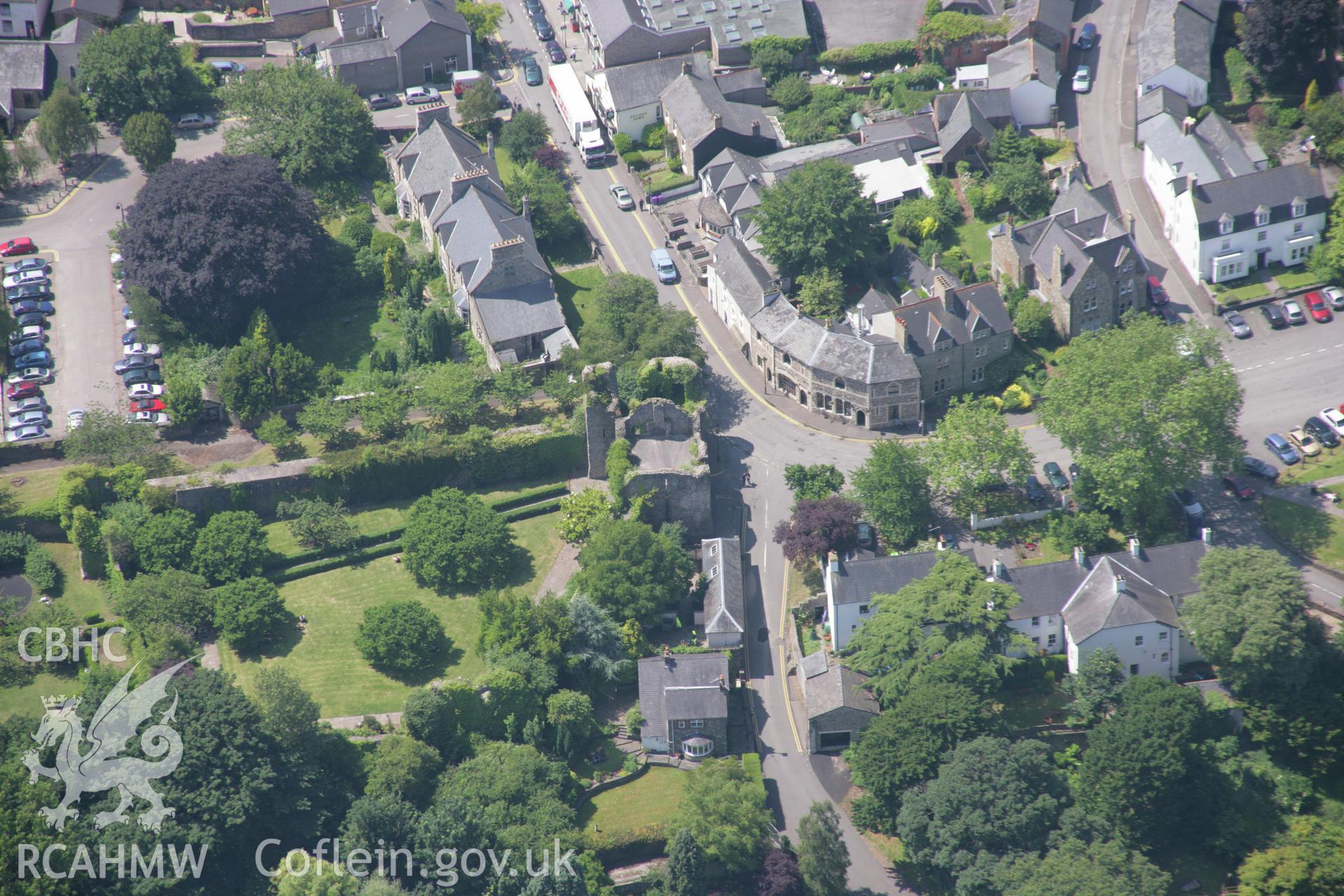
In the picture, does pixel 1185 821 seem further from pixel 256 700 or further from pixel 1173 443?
pixel 256 700

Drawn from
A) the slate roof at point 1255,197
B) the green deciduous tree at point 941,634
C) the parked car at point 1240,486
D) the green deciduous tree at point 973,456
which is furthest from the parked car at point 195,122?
the parked car at point 1240,486

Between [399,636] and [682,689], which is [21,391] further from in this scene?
[682,689]

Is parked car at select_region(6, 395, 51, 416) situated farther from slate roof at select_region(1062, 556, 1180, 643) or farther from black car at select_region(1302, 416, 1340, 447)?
black car at select_region(1302, 416, 1340, 447)

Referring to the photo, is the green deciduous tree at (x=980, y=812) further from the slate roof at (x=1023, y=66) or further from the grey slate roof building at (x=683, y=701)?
the slate roof at (x=1023, y=66)

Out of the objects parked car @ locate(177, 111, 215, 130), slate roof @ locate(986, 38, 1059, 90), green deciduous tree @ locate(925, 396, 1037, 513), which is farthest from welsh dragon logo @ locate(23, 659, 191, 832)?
slate roof @ locate(986, 38, 1059, 90)

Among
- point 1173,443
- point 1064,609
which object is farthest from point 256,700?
point 1173,443

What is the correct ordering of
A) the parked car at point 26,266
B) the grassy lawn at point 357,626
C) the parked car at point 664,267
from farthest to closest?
the parked car at point 664,267
the parked car at point 26,266
the grassy lawn at point 357,626
